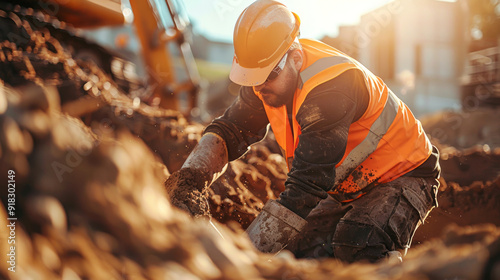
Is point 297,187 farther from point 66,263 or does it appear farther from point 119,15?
point 119,15

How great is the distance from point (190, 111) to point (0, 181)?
9.14m

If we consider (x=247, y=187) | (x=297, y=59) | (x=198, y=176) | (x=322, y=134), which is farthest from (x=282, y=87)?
(x=247, y=187)

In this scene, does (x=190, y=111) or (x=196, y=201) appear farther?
(x=190, y=111)

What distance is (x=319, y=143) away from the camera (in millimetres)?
2150

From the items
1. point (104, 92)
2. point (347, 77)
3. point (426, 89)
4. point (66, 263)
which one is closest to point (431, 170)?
point (347, 77)

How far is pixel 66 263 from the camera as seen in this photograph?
0.92 metres

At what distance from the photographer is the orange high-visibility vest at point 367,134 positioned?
97.2 inches

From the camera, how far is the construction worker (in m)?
2.16

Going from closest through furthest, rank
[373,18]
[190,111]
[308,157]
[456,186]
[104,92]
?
[308,157]
[456,186]
[104,92]
[190,111]
[373,18]

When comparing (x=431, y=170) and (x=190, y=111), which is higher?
(x=431, y=170)
